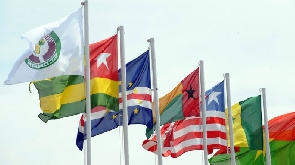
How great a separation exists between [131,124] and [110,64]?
90.0 inches

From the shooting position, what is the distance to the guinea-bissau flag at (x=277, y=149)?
3059 cm

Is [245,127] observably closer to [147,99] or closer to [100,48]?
[147,99]

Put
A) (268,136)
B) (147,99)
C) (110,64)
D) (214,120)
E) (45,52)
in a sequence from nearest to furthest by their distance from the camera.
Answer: (45,52) → (110,64) → (147,99) → (214,120) → (268,136)

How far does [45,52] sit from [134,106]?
161 inches

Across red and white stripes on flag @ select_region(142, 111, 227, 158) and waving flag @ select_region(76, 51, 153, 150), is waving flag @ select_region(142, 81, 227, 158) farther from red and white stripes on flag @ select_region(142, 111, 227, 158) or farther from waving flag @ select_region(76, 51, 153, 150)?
waving flag @ select_region(76, 51, 153, 150)

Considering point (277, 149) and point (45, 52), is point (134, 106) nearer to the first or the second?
point (45, 52)

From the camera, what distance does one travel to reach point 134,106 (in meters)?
22.0

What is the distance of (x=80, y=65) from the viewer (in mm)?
19516

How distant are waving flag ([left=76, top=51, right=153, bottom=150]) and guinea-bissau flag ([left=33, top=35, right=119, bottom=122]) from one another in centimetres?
52

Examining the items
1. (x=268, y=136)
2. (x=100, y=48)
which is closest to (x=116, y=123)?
(x=100, y=48)

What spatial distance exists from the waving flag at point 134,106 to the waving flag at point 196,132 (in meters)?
3.49

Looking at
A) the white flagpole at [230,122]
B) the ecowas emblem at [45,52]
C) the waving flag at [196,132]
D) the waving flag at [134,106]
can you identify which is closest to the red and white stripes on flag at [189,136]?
the waving flag at [196,132]

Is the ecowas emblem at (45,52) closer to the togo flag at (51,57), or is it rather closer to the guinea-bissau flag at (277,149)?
the togo flag at (51,57)

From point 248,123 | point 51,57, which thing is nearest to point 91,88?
point 51,57
